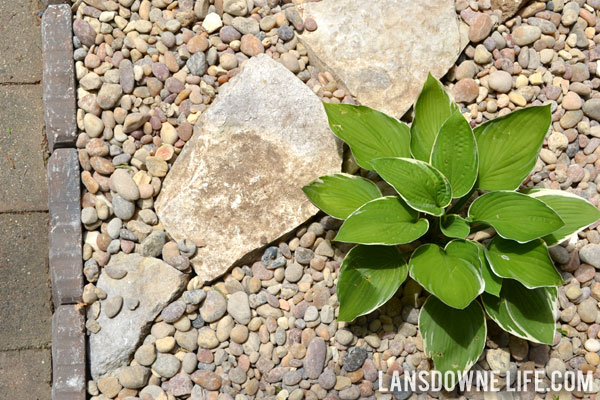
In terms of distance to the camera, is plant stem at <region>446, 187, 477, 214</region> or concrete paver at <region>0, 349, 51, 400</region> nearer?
plant stem at <region>446, 187, 477, 214</region>

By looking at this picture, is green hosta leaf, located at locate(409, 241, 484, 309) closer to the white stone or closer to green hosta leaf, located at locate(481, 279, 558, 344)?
green hosta leaf, located at locate(481, 279, 558, 344)

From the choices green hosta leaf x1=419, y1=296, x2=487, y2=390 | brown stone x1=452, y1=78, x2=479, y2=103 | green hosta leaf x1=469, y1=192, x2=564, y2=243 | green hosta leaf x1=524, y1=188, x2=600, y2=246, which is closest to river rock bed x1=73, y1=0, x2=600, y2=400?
brown stone x1=452, y1=78, x2=479, y2=103

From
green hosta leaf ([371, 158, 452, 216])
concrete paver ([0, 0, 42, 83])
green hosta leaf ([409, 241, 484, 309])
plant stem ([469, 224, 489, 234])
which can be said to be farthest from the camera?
concrete paver ([0, 0, 42, 83])

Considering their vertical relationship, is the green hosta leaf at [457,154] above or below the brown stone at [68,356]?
above

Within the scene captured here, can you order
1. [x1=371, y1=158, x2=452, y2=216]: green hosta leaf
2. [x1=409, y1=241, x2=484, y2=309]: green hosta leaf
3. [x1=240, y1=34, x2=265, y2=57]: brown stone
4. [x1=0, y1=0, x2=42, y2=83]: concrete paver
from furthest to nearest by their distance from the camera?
[x1=0, y1=0, x2=42, y2=83]: concrete paver, [x1=240, y1=34, x2=265, y2=57]: brown stone, [x1=371, y1=158, x2=452, y2=216]: green hosta leaf, [x1=409, y1=241, x2=484, y2=309]: green hosta leaf

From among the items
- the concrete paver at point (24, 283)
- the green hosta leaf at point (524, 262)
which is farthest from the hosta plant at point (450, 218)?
the concrete paver at point (24, 283)

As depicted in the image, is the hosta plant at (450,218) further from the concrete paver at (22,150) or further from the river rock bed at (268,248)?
the concrete paver at (22,150)

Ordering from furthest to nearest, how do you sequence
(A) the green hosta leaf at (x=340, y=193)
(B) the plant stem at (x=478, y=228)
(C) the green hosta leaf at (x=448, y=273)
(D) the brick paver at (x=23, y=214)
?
(D) the brick paver at (x=23, y=214), (B) the plant stem at (x=478, y=228), (A) the green hosta leaf at (x=340, y=193), (C) the green hosta leaf at (x=448, y=273)

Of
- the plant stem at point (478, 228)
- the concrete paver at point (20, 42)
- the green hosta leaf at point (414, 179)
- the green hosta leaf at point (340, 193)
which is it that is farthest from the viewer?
the concrete paver at point (20, 42)
